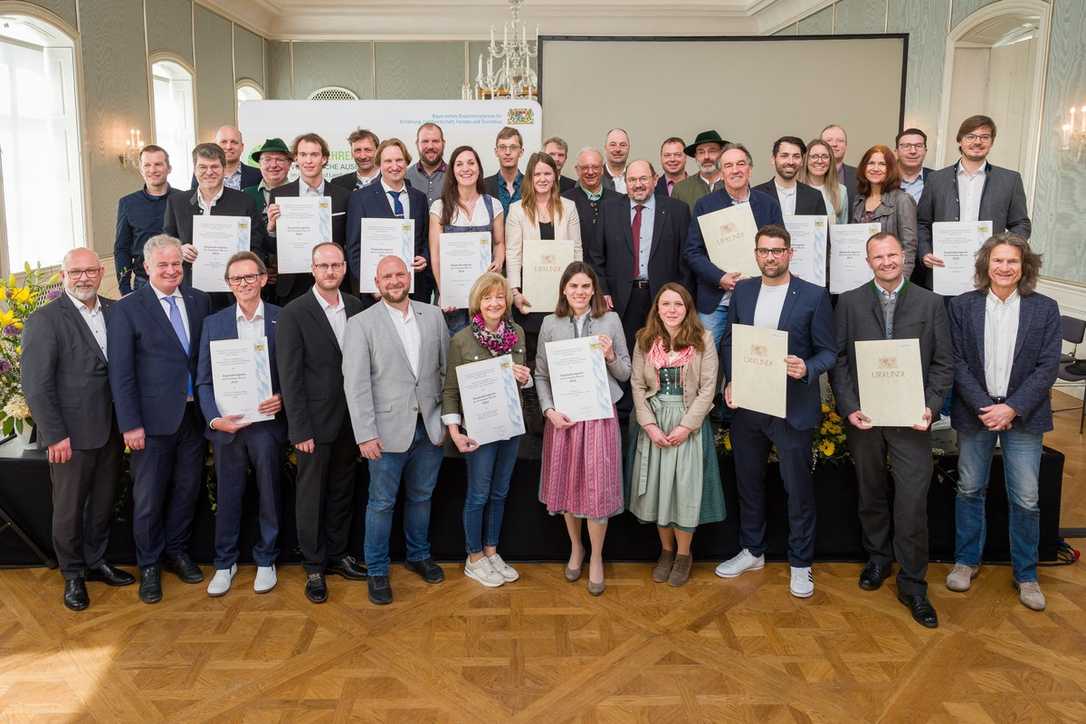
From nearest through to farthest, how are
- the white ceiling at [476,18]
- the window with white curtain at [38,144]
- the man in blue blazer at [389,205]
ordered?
the man in blue blazer at [389,205]
the window with white curtain at [38,144]
the white ceiling at [476,18]

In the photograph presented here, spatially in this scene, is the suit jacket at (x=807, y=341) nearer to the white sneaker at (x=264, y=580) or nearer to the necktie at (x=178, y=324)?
the white sneaker at (x=264, y=580)

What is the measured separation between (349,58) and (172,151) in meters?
3.93

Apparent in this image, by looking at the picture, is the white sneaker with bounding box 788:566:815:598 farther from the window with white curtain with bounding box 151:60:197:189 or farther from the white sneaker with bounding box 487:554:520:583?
the window with white curtain with bounding box 151:60:197:189

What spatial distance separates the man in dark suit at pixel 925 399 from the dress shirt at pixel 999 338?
6.3 inches

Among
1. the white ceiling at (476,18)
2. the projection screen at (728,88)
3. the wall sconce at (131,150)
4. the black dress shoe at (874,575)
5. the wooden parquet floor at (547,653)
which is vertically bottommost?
the wooden parquet floor at (547,653)

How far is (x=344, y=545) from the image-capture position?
3.84m

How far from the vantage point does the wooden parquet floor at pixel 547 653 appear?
279 cm

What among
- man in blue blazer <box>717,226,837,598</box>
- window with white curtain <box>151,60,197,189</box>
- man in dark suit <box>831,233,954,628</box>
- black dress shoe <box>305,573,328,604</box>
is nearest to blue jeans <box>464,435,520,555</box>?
black dress shoe <box>305,573,328,604</box>

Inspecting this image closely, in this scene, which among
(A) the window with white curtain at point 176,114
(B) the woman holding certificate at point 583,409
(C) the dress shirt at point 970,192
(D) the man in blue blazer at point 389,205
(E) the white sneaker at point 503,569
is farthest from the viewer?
(A) the window with white curtain at point 176,114

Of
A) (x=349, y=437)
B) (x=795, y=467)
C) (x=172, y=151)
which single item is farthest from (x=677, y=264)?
(x=172, y=151)

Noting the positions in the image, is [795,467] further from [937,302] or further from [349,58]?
[349,58]

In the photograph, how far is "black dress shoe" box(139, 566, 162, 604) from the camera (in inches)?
140

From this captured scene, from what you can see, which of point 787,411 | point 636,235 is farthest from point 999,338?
point 636,235

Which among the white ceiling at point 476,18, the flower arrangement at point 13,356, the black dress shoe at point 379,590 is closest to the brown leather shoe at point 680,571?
the black dress shoe at point 379,590
